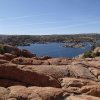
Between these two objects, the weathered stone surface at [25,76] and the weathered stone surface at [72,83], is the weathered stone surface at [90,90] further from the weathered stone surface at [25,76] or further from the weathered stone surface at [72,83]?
the weathered stone surface at [25,76]

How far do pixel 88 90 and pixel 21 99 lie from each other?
5.49m

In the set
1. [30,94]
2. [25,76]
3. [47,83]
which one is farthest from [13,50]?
[30,94]

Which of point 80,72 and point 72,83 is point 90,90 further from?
point 80,72

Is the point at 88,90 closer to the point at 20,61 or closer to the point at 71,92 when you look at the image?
the point at 71,92

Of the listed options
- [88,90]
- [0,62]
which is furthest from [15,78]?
[88,90]

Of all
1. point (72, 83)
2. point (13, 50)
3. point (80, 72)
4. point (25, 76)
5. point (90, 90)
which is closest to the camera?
point (90, 90)

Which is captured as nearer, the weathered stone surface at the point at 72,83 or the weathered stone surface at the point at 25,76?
the weathered stone surface at the point at 25,76

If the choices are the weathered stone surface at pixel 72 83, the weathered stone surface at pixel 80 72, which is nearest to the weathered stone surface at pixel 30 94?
the weathered stone surface at pixel 72 83

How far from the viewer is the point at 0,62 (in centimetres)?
2195

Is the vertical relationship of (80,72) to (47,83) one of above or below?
above

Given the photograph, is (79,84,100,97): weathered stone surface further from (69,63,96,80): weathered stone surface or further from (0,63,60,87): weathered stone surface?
(69,63,96,80): weathered stone surface

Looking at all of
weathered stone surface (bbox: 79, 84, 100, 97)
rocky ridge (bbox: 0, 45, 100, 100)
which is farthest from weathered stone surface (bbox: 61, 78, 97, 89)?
weathered stone surface (bbox: 79, 84, 100, 97)

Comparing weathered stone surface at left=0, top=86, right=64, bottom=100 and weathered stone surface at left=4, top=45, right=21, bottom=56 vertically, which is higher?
weathered stone surface at left=0, top=86, right=64, bottom=100

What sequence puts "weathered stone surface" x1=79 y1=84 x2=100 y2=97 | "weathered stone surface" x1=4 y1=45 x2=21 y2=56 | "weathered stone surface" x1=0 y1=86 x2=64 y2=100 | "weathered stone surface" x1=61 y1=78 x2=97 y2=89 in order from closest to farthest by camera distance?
"weathered stone surface" x1=0 y1=86 x2=64 y2=100
"weathered stone surface" x1=79 y1=84 x2=100 y2=97
"weathered stone surface" x1=61 y1=78 x2=97 y2=89
"weathered stone surface" x1=4 y1=45 x2=21 y2=56
